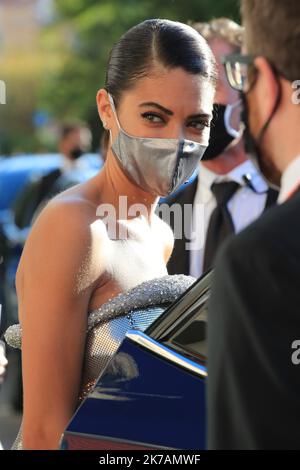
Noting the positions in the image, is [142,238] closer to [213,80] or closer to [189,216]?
[213,80]

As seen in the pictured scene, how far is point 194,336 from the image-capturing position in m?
2.02

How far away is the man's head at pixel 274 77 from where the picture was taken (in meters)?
1.55

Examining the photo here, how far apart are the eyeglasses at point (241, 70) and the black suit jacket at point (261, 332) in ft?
0.99

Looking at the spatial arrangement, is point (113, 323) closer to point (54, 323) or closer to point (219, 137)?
point (54, 323)

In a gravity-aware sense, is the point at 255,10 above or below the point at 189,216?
above

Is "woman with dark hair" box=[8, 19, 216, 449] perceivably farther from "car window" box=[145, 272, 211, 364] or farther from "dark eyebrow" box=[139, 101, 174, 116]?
"car window" box=[145, 272, 211, 364]

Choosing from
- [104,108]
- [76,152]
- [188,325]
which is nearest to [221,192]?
[104,108]

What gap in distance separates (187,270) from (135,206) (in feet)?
Answer: 4.71

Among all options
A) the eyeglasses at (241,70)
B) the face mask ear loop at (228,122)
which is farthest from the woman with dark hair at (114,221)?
the face mask ear loop at (228,122)

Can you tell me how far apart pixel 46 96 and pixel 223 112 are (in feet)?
98.5

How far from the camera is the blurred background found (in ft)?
26.1

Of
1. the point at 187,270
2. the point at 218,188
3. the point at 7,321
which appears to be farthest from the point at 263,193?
the point at 7,321

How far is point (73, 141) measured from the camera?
1145 cm

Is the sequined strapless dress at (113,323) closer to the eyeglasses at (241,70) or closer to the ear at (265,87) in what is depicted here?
the eyeglasses at (241,70)
